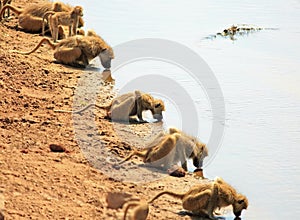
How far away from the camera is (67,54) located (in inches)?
513

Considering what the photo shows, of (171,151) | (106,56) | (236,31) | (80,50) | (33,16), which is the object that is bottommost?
(171,151)

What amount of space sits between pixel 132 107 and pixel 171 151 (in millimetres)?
1794

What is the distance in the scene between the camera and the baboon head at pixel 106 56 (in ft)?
43.8

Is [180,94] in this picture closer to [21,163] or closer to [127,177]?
[127,177]

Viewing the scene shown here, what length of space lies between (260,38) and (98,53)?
398cm

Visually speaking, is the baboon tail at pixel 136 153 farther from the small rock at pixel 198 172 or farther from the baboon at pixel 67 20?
the baboon at pixel 67 20

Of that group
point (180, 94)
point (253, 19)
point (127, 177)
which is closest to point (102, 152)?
point (127, 177)

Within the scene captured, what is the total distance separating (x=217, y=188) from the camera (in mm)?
8195

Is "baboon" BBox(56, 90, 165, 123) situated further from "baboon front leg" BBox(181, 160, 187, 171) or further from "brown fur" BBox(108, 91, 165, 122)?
"baboon front leg" BBox(181, 160, 187, 171)

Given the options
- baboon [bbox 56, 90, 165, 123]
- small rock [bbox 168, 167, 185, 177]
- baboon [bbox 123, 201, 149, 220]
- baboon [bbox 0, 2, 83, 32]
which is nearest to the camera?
baboon [bbox 123, 201, 149, 220]

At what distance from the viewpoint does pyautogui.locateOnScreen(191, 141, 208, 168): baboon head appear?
9516 mm

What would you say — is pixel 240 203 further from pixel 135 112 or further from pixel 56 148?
pixel 135 112

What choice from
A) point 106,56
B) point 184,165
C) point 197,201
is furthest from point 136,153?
point 106,56

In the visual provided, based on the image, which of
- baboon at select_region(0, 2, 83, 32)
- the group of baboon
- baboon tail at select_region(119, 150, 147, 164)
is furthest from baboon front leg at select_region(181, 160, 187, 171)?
baboon at select_region(0, 2, 83, 32)
